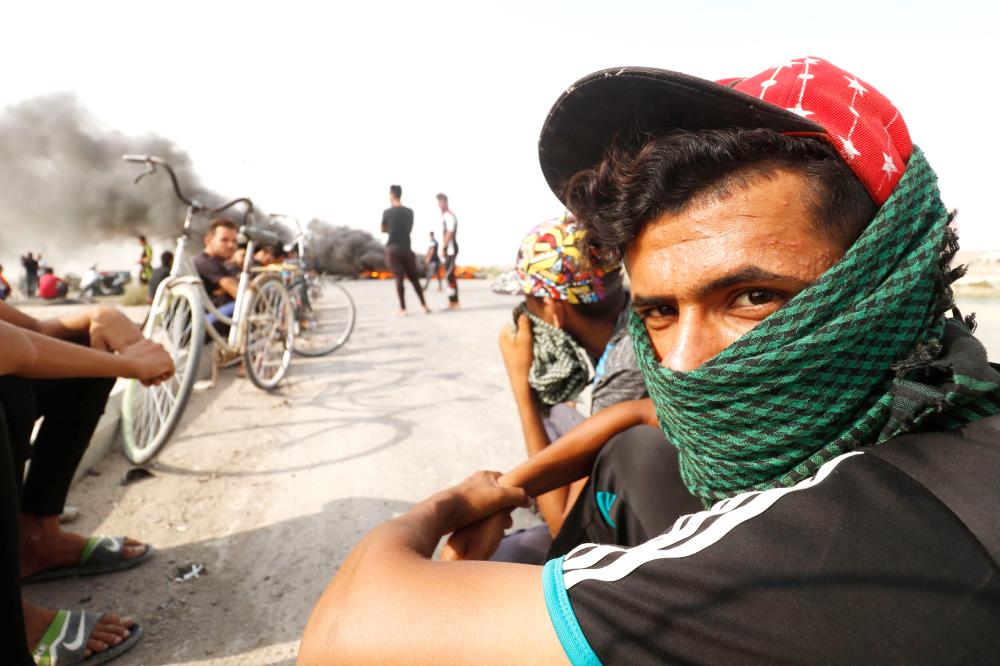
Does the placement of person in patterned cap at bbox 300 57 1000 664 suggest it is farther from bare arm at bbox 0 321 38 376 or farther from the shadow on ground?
bare arm at bbox 0 321 38 376

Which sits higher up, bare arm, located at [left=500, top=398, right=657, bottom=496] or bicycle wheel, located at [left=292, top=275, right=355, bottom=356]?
bare arm, located at [left=500, top=398, right=657, bottom=496]

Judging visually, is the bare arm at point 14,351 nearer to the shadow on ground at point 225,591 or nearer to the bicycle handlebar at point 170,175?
the shadow on ground at point 225,591

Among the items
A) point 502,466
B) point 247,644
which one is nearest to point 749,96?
point 247,644

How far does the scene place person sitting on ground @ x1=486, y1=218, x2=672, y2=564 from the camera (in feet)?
7.48

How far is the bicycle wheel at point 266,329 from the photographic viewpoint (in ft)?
14.5

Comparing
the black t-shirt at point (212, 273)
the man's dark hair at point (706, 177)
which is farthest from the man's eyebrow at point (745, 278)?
the black t-shirt at point (212, 273)

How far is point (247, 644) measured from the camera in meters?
1.75

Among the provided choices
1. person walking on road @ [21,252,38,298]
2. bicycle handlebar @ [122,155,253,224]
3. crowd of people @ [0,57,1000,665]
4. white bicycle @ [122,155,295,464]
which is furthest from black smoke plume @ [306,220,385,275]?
crowd of people @ [0,57,1000,665]

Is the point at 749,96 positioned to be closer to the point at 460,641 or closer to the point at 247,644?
the point at 460,641

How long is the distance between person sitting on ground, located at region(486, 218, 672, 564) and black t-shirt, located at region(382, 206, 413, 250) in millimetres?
6779

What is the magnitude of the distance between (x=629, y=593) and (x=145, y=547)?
2.22 metres

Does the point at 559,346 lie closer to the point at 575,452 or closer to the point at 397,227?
the point at 575,452

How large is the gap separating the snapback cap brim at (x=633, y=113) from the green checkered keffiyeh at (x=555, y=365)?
100cm

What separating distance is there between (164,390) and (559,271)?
2840mm
